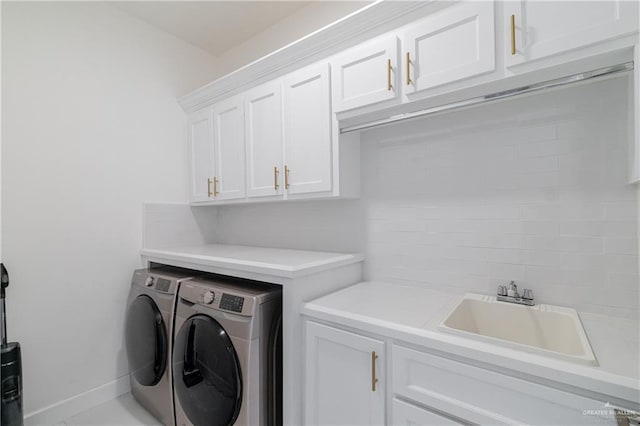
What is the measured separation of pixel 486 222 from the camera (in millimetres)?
1556

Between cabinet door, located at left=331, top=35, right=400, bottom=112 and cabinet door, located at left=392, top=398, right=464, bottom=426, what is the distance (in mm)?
1347

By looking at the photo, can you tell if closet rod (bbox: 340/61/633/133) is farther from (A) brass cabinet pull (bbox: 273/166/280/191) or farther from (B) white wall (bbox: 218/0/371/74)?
(B) white wall (bbox: 218/0/371/74)

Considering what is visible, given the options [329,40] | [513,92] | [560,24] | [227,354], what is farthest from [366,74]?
[227,354]

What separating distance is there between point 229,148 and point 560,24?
79.1 inches

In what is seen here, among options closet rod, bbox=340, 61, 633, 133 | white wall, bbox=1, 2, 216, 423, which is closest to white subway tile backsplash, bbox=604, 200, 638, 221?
closet rod, bbox=340, 61, 633, 133

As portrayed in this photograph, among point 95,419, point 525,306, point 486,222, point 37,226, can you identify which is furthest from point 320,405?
point 37,226

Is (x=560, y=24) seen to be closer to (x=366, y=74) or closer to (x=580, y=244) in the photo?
(x=366, y=74)

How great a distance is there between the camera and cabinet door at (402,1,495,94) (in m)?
1.23

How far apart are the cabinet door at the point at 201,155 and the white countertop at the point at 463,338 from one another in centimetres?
152

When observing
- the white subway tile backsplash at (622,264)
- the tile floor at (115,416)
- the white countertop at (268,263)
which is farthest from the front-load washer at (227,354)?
the white subway tile backsplash at (622,264)

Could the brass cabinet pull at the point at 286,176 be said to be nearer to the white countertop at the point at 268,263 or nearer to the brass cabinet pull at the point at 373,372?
the white countertop at the point at 268,263

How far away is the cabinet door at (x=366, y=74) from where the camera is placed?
1.47 m

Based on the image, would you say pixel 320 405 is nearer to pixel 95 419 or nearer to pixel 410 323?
pixel 410 323

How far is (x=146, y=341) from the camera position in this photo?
6.39ft
